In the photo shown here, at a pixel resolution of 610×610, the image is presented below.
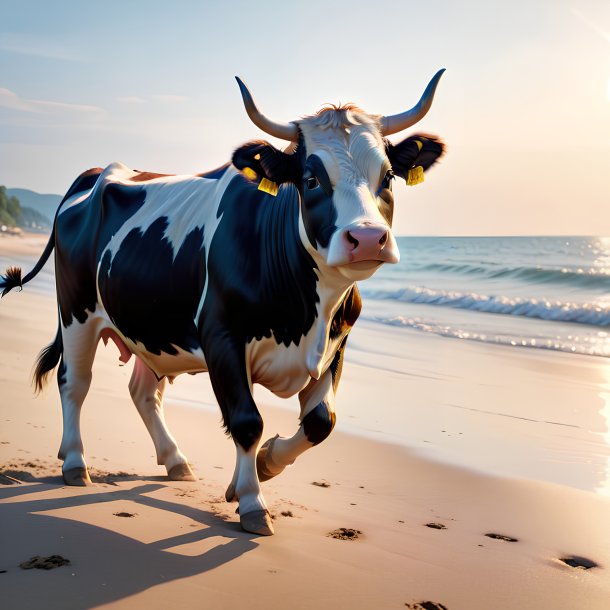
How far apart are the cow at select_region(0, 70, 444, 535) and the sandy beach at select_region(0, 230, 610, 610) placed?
1.24ft

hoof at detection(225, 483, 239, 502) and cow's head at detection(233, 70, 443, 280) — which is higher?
cow's head at detection(233, 70, 443, 280)

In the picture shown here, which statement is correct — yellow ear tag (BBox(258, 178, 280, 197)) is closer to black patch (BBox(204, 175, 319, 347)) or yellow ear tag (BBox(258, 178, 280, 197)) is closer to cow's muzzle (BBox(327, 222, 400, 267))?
black patch (BBox(204, 175, 319, 347))

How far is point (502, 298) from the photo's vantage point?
23234mm

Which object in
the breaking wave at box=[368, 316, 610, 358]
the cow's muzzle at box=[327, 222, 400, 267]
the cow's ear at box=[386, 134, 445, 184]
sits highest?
the cow's ear at box=[386, 134, 445, 184]

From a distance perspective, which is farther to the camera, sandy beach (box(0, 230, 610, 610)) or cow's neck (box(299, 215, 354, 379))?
cow's neck (box(299, 215, 354, 379))

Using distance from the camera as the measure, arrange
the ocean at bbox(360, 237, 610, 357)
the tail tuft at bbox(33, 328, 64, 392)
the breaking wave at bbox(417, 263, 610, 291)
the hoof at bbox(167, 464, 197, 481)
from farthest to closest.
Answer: the breaking wave at bbox(417, 263, 610, 291) → the ocean at bbox(360, 237, 610, 357) → the tail tuft at bbox(33, 328, 64, 392) → the hoof at bbox(167, 464, 197, 481)

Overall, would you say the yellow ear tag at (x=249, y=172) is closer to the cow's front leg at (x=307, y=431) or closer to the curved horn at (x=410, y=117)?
the curved horn at (x=410, y=117)

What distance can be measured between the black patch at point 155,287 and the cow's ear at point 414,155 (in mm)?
1105

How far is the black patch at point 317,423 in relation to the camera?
14.9 feet

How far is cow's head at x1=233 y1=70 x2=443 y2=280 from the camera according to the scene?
3.86m

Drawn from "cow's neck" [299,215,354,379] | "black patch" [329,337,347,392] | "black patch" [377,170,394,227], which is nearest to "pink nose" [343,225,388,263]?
"black patch" [377,170,394,227]

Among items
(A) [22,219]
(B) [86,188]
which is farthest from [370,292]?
(A) [22,219]

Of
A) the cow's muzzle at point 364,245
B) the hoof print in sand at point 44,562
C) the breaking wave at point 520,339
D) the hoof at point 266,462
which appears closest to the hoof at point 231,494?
the hoof at point 266,462

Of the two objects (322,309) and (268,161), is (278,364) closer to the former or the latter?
(322,309)
